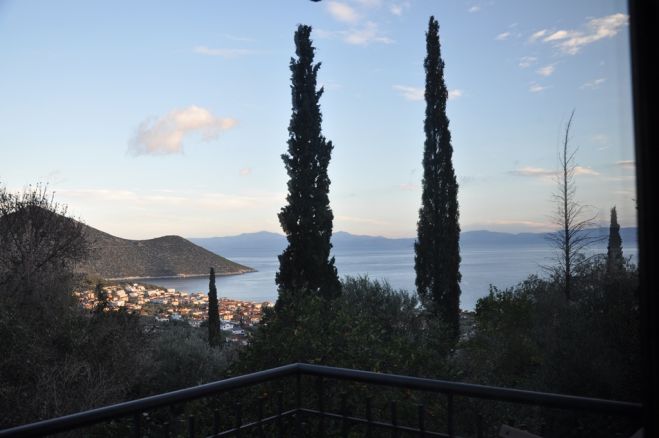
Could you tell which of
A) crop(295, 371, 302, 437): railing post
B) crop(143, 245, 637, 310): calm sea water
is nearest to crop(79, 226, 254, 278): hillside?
crop(143, 245, 637, 310): calm sea water

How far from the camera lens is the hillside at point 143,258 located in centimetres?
1433

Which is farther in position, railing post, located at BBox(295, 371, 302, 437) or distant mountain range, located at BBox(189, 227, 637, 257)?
distant mountain range, located at BBox(189, 227, 637, 257)

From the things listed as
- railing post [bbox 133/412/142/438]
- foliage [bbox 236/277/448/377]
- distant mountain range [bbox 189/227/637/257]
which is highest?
distant mountain range [bbox 189/227/637/257]

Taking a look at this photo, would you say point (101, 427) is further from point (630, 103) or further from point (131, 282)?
point (630, 103)

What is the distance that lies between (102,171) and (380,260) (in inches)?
461

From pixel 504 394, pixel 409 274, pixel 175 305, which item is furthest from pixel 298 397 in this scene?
pixel 175 305

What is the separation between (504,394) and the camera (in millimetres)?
1715

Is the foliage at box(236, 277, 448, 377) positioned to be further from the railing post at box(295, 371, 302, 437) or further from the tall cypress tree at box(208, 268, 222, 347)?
the tall cypress tree at box(208, 268, 222, 347)

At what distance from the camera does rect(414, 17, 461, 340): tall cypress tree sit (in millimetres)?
14844

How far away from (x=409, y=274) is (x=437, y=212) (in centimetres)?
213

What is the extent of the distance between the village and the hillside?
47cm

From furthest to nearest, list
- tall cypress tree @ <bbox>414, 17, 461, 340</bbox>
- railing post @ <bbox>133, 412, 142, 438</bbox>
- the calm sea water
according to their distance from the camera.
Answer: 1. tall cypress tree @ <bbox>414, 17, 461, 340</bbox>
2. the calm sea water
3. railing post @ <bbox>133, 412, 142, 438</bbox>

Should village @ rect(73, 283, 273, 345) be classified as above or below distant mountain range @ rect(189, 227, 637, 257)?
below

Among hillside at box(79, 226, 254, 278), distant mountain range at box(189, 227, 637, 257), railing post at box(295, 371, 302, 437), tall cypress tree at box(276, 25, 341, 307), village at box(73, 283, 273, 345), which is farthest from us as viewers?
distant mountain range at box(189, 227, 637, 257)
